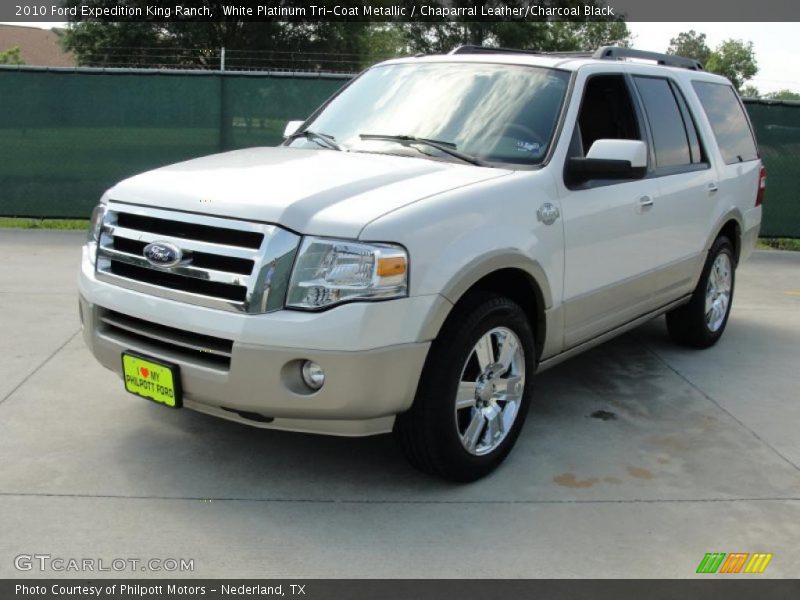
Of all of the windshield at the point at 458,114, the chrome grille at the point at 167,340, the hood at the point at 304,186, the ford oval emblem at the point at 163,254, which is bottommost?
the chrome grille at the point at 167,340

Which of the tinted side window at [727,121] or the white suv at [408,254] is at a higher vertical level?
the tinted side window at [727,121]

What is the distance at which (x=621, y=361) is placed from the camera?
6.12 meters

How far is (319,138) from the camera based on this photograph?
4.94m

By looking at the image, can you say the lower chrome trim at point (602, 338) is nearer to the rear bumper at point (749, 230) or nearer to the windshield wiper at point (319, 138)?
the rear bumper at point (749, 230)

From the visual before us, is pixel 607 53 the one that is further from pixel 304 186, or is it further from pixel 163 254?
pixel 163 254

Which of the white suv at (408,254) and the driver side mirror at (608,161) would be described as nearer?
the white suv at (408,254)

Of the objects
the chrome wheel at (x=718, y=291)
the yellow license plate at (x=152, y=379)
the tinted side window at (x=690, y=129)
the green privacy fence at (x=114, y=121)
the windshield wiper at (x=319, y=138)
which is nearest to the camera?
the yellow license plate at (x=152, y=379)

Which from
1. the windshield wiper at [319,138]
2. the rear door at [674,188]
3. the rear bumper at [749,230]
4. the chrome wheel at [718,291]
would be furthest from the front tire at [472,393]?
the rear bumper at [749,230]

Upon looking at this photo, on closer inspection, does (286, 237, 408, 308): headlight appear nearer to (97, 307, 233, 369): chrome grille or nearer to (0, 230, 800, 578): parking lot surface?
Result: (97, 307, 233, 369): chrome grille

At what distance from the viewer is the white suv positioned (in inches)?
137

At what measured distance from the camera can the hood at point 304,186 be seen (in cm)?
354

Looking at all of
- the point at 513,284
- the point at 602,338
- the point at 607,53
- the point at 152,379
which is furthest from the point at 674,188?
the point at 152,379

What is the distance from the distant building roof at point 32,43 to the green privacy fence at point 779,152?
65.8m

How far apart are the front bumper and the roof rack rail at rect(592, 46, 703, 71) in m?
2.56
